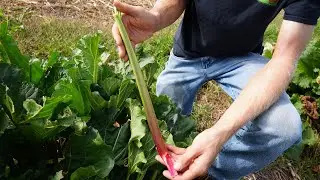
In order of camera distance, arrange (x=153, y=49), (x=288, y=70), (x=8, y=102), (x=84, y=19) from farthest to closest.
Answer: (x=84, y=19)
(x=153, y=49)
(x=288, y=70)
(x=8, y=102)

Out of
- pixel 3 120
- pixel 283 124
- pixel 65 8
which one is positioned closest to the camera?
pixel 3 120

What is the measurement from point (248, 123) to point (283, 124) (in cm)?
15

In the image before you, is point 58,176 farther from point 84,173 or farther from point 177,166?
point 177,166

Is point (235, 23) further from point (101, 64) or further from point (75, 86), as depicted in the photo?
point (75, 86)

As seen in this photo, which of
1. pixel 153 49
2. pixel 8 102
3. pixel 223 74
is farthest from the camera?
pixel 153 49

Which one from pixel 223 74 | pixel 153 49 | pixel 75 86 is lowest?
pixel 153 49

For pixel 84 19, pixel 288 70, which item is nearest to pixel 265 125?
pixel 288 70

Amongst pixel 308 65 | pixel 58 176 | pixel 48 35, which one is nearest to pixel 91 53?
pixel 58 176

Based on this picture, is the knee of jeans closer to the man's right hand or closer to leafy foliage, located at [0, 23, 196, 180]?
leafy foliage, located at [0, 23, 196, 180]

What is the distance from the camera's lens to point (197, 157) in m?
1.64

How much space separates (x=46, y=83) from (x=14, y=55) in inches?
7.2

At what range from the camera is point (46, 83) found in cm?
197

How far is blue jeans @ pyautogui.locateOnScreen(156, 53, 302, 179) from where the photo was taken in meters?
1.99

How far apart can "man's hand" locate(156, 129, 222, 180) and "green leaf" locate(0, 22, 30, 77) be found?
2.27 ft
